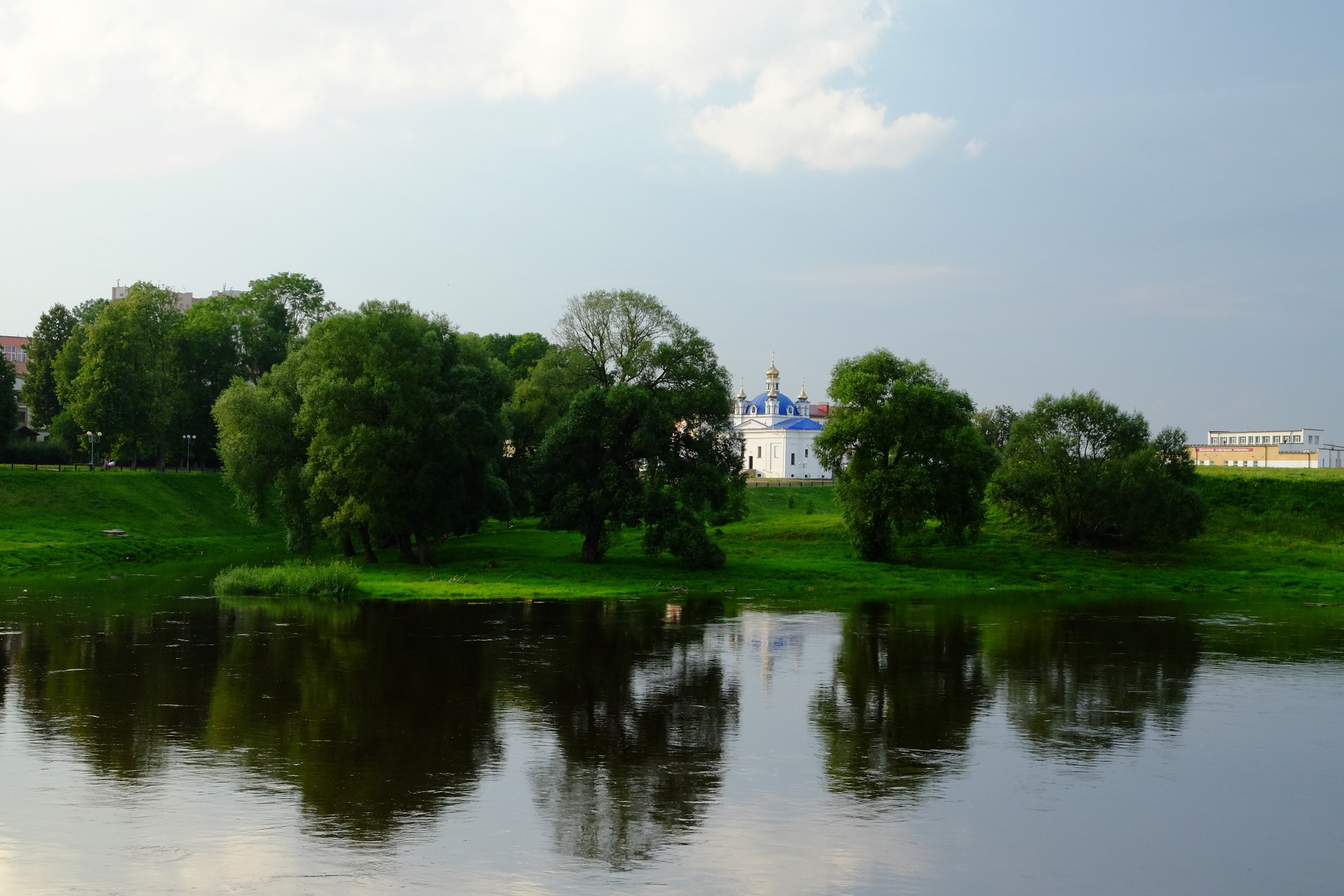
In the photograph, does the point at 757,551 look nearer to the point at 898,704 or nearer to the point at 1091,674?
the point at 1091,674

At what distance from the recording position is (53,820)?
16.1m

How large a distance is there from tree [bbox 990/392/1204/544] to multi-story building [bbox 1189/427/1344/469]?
4993 centimetres

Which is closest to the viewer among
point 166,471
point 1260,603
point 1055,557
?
point 1260,603

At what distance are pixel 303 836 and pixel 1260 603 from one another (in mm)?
43538

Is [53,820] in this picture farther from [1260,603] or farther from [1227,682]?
[1260,603]

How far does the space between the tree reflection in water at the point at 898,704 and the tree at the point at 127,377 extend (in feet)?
199

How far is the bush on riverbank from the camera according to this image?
44.2 meters

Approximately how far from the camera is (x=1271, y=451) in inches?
5039

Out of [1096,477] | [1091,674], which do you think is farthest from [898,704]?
[1096,477]

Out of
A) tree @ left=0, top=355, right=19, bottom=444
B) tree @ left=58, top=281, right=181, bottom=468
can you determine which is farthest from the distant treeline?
tree @ left=0, top=355, right=19, bottom=444

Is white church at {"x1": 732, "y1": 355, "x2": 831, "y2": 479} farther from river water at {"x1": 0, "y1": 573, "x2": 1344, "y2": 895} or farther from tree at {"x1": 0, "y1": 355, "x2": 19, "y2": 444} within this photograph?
river water at {"x1": 0, "y1": 573, "x2": 1344, "y2": 895}

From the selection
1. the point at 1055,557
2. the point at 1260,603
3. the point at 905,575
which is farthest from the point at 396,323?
the point at 1260,603

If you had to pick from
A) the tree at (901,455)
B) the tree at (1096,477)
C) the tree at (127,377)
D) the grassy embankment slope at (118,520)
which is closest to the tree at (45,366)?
the tree at (127,377)

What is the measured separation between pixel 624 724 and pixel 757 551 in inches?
1592
